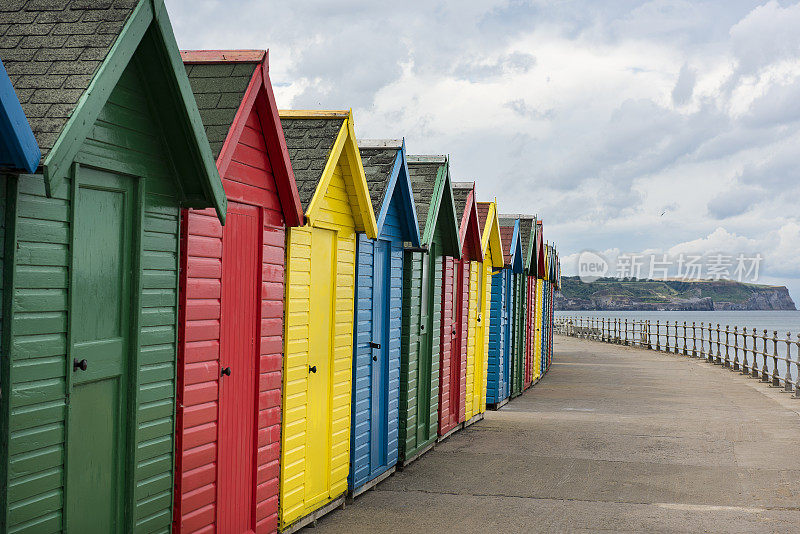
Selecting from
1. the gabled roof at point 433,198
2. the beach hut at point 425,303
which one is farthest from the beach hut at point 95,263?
the gabled roof at point 433,198

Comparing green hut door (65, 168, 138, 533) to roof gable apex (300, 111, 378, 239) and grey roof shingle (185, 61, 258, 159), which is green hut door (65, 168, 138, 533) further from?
roof gable apex (300, 111, 378, 239)

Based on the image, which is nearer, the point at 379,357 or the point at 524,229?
the point at 379,357

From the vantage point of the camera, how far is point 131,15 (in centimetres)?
395

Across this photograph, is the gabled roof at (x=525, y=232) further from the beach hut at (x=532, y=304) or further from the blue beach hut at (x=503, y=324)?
the blue beach hut at (x=503, y=324)

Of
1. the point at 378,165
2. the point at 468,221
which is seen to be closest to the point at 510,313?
the point at 468,221

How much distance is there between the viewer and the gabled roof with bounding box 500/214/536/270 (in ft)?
68.7

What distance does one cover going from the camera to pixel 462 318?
14039 millimetres

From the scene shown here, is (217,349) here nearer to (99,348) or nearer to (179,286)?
(179,286)

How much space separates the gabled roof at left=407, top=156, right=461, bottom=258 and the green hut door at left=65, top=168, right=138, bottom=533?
607 cm

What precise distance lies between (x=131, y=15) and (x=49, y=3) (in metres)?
0.47

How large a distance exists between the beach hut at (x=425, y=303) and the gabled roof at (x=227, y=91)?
4631mm

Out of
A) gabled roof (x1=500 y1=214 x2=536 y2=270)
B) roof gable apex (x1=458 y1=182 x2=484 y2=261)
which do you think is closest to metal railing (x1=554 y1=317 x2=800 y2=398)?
gabled roof (x1=500 y1=214 x2=536 y2=270)

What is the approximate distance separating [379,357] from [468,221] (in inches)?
168

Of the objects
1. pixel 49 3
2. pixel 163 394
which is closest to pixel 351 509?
pixel 163 394
